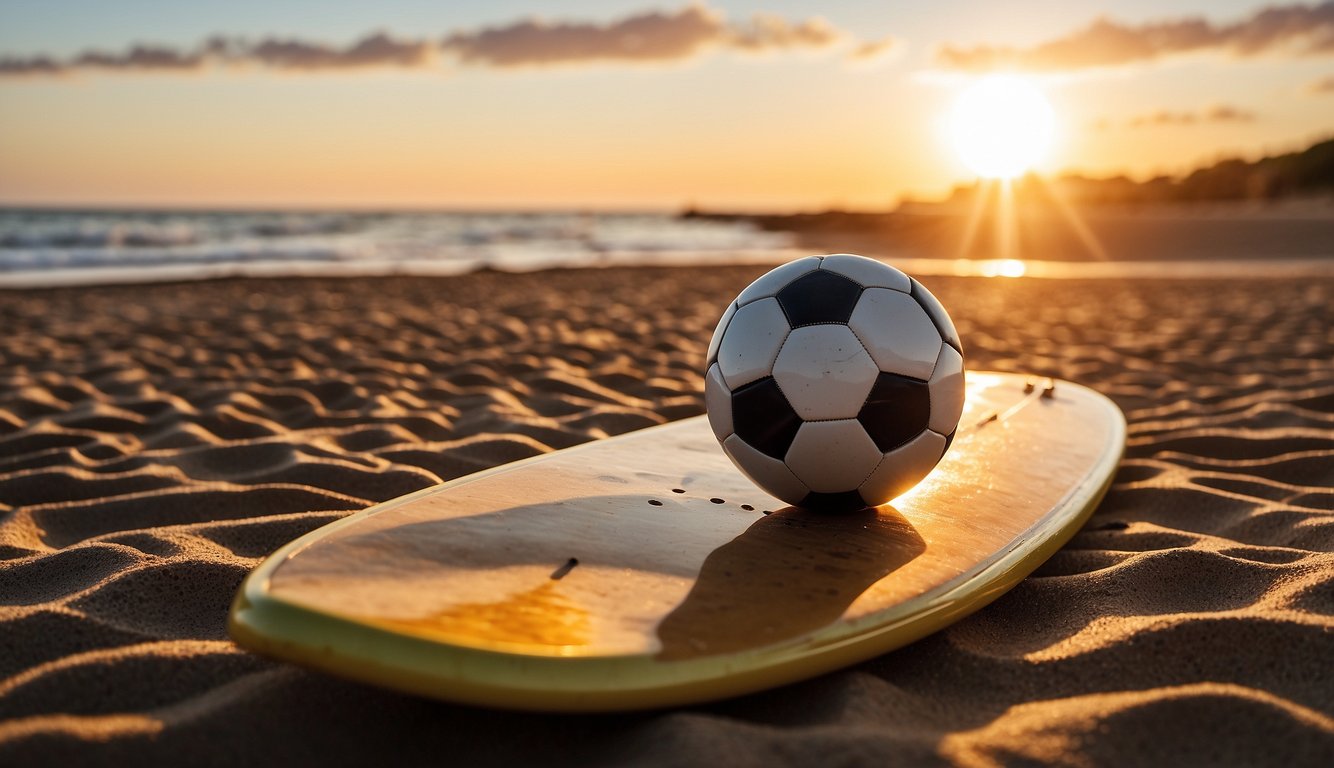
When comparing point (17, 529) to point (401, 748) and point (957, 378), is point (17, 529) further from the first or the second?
point (957, 378)

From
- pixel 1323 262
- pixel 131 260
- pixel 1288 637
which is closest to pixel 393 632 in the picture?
pixel 1288 637

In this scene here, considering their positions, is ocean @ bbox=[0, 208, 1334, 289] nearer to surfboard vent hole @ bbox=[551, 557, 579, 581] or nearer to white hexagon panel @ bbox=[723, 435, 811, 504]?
white hexagon panel @ bbox=[723, 435, 811, 504]

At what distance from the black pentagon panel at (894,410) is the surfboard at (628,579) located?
7.2 inches

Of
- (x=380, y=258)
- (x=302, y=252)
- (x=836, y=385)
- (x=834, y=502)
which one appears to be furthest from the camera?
(x=302, y=252)

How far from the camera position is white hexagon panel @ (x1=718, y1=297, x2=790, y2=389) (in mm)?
1929

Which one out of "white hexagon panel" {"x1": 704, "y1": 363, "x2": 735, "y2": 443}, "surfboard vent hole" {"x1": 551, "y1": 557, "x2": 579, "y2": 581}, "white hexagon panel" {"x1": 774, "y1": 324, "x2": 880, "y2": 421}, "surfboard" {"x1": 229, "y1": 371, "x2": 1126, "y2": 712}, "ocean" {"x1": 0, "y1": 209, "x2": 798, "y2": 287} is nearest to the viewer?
"surfboard" {"x1": 229, "y1": 371, "x2": 1126, "y2": 712}

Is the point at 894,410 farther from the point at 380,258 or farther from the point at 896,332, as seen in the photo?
the point at 380,258

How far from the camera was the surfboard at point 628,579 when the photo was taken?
51.2 inches

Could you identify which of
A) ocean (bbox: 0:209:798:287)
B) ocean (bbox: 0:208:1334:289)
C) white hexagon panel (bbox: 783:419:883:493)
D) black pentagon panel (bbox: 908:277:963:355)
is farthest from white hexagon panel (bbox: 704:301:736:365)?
ocean (bbox: 0:209:798:287)

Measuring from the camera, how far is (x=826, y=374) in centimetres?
188

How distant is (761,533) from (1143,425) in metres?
2.20

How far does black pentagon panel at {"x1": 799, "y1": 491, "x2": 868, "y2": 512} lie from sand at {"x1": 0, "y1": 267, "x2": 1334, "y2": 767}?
34 cm

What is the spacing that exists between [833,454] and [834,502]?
137 millimetres

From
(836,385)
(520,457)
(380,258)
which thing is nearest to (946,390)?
(836,385)
